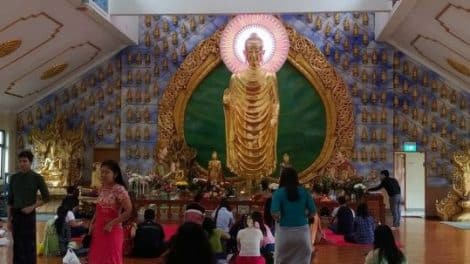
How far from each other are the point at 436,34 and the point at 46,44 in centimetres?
875

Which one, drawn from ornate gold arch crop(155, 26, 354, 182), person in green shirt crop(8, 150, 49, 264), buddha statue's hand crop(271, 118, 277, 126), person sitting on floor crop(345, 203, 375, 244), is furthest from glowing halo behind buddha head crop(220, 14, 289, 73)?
person in green shirt crop(8, 150, 49, 264)

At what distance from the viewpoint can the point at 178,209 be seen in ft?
54.2

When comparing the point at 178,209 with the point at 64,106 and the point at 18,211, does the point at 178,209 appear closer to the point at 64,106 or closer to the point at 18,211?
the point at 64,106

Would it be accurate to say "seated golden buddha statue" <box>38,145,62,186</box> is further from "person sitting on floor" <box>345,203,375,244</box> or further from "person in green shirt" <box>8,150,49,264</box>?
"person in green shirt" <box>8,150,49,264</box>

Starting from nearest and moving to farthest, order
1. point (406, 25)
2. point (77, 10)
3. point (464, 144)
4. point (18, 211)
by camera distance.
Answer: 1. point (18, 211)
2. point (77, 10)
3. point (406, 25)
4. point (464, 144)

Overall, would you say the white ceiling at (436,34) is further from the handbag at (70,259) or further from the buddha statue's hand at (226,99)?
the handbag at (70,259)

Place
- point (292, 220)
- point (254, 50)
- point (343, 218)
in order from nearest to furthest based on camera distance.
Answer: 1. point (292, 220)
2. point (343, 218)
3. point (254, 50)

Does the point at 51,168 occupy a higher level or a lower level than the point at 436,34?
lower

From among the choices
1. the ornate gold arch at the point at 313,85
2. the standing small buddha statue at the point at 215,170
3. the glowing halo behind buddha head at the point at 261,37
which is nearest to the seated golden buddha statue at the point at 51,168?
the ornate gold arch at the point at 313,85

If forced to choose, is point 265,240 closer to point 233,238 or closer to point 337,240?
point 233,238

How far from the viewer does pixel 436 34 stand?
51.9 feet

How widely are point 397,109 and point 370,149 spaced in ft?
4.21

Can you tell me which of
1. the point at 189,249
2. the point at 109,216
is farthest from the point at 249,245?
the point at 189,249

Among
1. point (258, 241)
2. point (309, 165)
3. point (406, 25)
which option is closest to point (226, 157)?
point (309, 165)
